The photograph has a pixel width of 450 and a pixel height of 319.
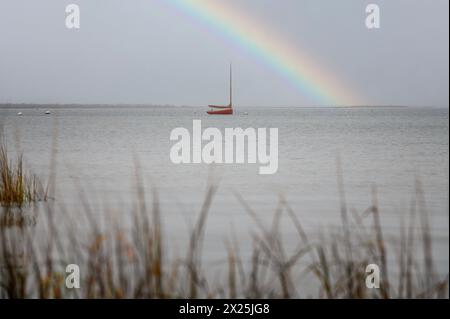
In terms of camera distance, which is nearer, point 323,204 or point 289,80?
point 323,204

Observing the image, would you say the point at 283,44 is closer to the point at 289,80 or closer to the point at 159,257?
the point at 289,80

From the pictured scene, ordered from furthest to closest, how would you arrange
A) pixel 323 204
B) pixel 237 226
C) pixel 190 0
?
pixel 190 0 → pixel 323 204 → pixel 237 226

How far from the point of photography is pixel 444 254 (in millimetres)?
4195

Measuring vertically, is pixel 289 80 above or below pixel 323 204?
above

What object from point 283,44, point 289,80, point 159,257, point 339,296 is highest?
point 283,44

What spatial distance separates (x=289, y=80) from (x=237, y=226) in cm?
1951
